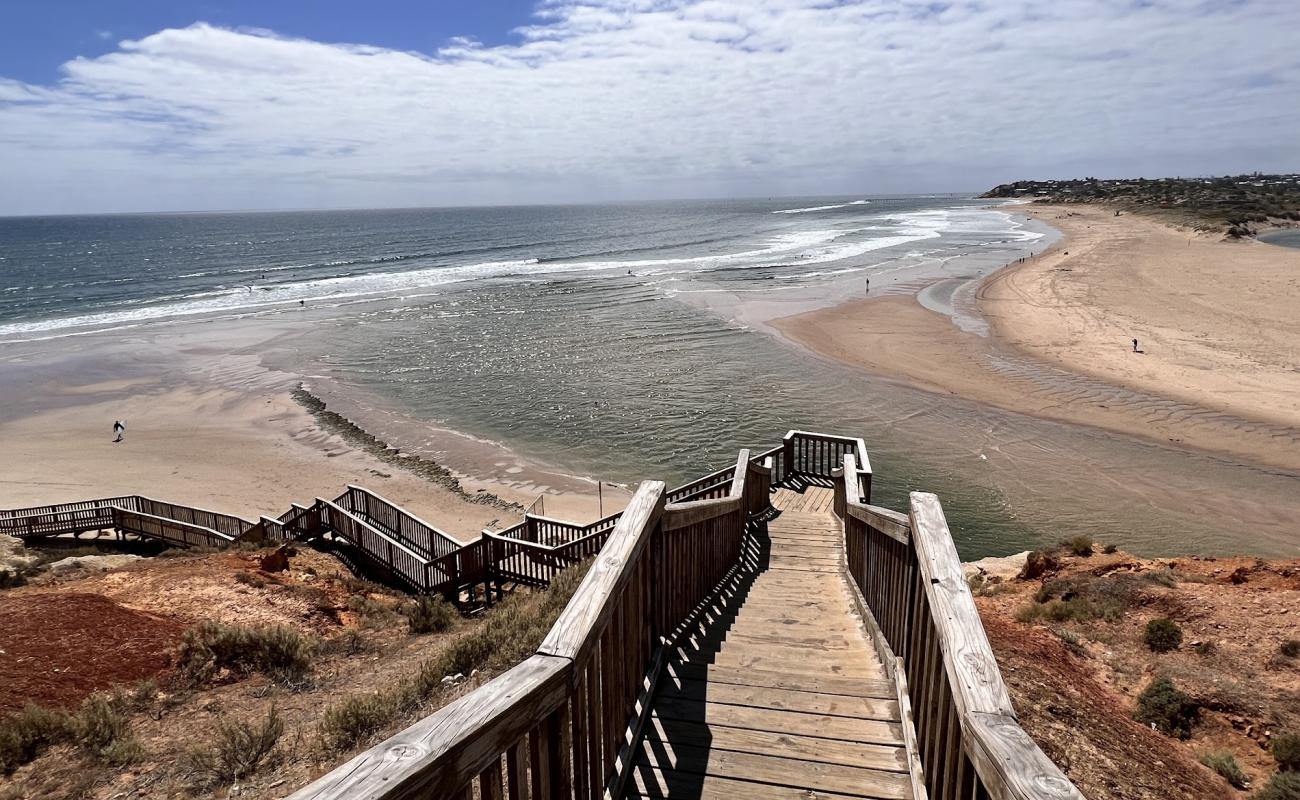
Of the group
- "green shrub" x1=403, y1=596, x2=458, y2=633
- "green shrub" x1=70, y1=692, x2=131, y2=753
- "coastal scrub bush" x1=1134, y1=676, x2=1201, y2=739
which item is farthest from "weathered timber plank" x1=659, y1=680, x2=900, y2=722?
"green shrub" x1=403, y1=596, x2=458, y2=633

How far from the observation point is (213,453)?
2256 cm

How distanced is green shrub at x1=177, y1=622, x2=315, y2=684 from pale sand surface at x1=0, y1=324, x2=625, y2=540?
899cm

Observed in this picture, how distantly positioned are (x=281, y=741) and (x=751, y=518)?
23.1ft

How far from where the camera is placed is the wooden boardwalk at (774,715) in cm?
345

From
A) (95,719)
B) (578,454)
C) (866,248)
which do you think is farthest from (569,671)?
(866,248)

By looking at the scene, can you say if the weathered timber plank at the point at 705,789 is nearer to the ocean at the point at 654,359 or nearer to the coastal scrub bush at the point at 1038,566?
the coastal scrub bush at the point at 1038,566

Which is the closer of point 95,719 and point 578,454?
point 95,719

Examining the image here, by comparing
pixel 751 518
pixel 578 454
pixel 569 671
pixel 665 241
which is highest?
pixel 665 241

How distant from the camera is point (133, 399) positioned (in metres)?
28.1

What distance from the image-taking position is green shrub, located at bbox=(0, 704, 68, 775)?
5.04 m

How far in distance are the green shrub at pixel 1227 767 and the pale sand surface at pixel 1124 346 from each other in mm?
15789

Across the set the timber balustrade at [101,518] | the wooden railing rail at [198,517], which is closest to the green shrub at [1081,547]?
the wooden railing rail at [198,517]

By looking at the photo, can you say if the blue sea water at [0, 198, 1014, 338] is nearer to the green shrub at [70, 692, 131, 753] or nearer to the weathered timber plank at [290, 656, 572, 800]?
the green shrub at [70, 692, 131, 753]

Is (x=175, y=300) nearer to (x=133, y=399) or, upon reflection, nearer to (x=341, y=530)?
(x=133, y=399)
